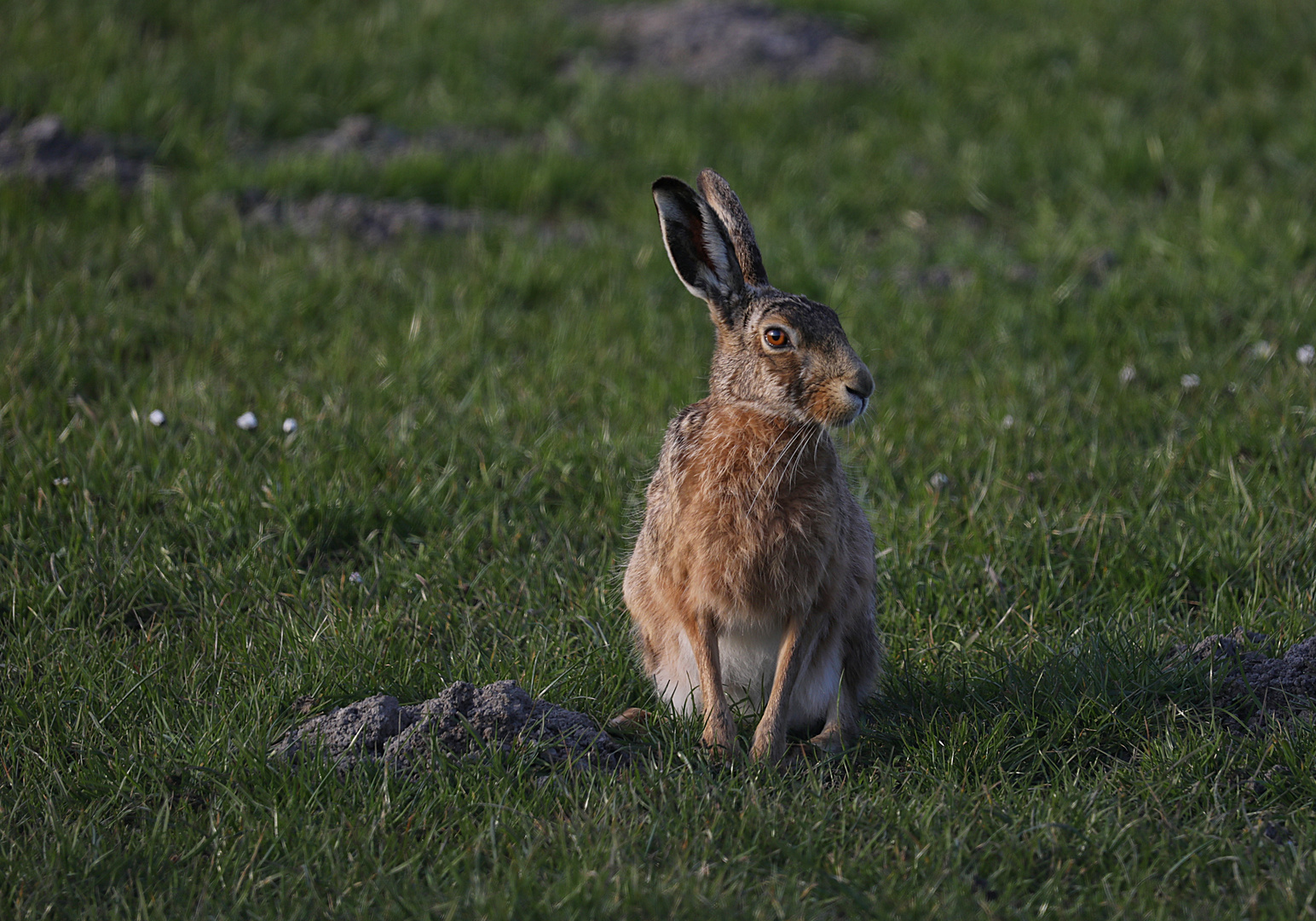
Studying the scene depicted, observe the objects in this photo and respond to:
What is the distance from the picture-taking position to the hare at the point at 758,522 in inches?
152

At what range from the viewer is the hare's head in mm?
3812

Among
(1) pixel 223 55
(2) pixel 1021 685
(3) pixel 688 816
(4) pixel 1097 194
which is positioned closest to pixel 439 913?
(3) pixel 688 816

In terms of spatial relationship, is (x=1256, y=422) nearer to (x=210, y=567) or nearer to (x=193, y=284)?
(x=210, y=567)

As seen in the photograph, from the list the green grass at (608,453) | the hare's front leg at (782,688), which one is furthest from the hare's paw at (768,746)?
the green grass at (608,453)

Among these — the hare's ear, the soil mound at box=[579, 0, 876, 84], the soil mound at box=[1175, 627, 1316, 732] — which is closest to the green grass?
the soil mound at box=[1175, 627, 1316, 732]

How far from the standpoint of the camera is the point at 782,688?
3928mm

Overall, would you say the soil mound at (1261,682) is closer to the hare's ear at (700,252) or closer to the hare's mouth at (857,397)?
the hare's mouth at (857,397)

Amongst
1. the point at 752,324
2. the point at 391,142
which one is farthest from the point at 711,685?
the point at 391,142

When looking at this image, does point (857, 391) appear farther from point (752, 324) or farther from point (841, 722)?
point (841, 722)

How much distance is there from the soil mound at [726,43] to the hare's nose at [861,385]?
6143 millimetres

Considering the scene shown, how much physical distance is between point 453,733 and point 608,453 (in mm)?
2000

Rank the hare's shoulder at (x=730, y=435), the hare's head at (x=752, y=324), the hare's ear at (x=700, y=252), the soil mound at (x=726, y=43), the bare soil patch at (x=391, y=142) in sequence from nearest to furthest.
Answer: the hare's head at (x=752, y=324)
the hare's shoulder at (x=730, y=435)
the hare's ear at (x=700, y=252)
the bare soil patch at (x=391, y=142)
the soil mound at (x=726, y=43)

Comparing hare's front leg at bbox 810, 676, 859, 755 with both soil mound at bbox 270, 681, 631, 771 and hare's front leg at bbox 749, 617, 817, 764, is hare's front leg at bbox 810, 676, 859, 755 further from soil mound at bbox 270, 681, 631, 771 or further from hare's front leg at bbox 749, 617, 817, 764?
soil mound at bbox 270, 681, 631, 771

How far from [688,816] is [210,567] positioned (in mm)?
2185
